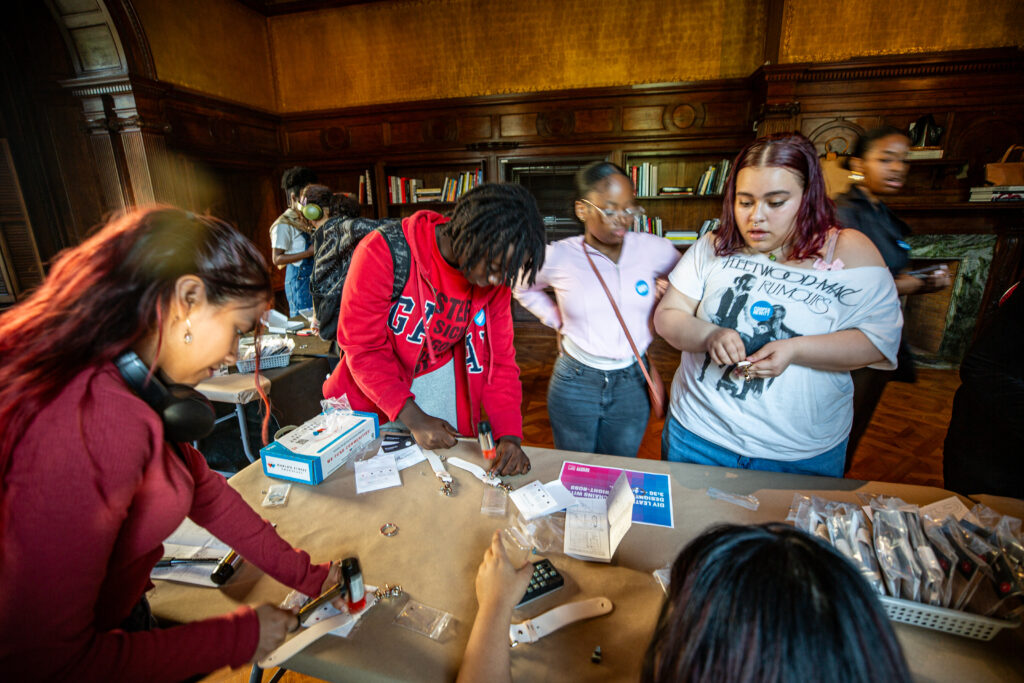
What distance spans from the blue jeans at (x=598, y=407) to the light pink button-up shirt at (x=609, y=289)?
87 mm

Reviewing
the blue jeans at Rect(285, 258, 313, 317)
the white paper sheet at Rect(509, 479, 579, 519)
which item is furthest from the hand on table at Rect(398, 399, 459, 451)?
the blue jeans at Rect(285, 258, 313, 317)

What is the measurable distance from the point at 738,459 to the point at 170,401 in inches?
48.6

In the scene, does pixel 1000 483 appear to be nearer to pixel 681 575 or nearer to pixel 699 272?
pixel 699 272

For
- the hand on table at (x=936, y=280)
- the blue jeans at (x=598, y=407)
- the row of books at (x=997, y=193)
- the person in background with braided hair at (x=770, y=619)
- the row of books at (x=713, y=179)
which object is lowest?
the blue jeans at (x=598, y=407)

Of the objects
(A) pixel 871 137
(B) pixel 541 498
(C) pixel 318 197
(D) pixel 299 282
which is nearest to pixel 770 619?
(B) pixel 541 498

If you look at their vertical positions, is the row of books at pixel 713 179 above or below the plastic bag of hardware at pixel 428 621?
above

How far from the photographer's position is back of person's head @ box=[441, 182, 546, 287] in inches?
44.9

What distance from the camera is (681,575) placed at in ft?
1.62

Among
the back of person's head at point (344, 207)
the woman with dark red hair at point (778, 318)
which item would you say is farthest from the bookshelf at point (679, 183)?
the woman with dark red hair at point (778, 318)

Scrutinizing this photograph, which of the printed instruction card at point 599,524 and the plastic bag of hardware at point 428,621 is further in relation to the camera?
the printed instruction card at point 599,524

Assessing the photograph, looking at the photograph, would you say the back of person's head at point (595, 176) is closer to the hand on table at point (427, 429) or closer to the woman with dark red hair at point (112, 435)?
the hand on table at point (427, 429)

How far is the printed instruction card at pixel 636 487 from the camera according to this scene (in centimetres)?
97

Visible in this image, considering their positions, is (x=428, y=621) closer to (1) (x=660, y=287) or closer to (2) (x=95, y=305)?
(2) (x=95, y=305)

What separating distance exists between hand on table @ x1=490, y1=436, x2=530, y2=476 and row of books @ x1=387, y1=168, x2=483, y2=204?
13.7 feet
